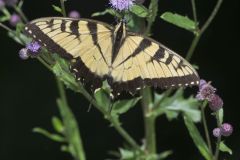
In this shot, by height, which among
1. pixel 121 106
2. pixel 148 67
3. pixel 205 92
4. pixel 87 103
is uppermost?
pixel 148 67

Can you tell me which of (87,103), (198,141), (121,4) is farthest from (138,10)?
(87,103)

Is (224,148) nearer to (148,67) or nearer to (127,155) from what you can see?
(148,67)

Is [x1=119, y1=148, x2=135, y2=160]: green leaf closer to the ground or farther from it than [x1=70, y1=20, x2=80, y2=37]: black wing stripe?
closer to the ground

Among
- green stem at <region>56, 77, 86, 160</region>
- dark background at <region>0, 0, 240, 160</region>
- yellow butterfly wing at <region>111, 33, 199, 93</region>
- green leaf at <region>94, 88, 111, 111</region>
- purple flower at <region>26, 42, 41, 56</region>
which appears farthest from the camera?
dark background at <region>0, 0, 240, 160</region>

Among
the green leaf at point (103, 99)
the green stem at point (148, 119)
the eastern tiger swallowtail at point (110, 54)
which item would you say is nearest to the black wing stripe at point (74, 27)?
the eastern tiger swallowtail at point (110, 54)

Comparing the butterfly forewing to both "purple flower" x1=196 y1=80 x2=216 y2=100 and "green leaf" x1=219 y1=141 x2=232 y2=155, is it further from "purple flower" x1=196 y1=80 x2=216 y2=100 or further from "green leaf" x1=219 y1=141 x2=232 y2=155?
"green leaf" x1=219 y1=141 x2=232 y2=155

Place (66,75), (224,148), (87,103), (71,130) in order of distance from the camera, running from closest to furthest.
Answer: (224,148)
(66,75)
(71,130)
(87,103)

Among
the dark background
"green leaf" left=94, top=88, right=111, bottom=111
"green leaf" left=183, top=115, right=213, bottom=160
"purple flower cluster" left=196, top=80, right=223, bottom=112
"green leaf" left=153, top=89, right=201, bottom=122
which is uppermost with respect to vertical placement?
"purple flower cluster" left=196, top=80, right=223, bottom=112

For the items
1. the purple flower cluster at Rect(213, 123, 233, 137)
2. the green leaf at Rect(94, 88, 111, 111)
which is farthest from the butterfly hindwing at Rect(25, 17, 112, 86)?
the purple flower cluster at Rect(213, 123, 233, 137)
